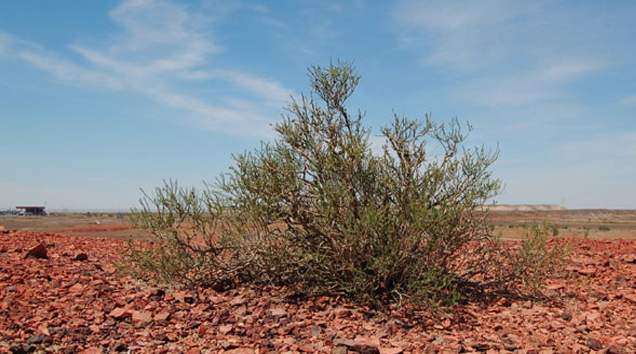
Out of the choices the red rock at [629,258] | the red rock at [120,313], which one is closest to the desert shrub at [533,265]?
the red rock at [629,258]

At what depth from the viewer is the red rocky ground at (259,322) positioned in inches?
234

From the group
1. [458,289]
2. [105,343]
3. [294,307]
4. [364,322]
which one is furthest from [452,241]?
[105,343]

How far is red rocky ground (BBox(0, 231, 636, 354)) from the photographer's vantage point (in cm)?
594

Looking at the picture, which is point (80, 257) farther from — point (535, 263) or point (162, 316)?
point (535, 263)

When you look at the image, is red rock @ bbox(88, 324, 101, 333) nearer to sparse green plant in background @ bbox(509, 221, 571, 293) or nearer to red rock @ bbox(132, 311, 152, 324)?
red rock @ bbox(132, 311, 152, 324)

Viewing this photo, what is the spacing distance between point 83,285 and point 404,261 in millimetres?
4929

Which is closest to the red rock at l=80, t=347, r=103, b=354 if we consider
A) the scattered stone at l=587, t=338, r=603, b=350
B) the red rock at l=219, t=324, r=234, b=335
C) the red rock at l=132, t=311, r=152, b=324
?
the red rock at l=132, t=311, r=152, b=324

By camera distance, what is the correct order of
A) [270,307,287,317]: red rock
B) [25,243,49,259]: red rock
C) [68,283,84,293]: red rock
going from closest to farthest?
[270,307,287,317]: red rock → [68,283,84,293]: red rock → [25,243,49,259]: red rock

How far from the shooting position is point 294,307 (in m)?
7.25

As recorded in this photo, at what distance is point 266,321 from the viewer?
665 centimetres

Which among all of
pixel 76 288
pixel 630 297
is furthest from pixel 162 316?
pixel 630 297

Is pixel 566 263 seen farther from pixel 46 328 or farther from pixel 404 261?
pixel 46 328

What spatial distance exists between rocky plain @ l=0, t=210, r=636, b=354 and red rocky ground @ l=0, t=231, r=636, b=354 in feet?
0.04

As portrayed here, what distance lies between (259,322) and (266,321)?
10 centimetres
